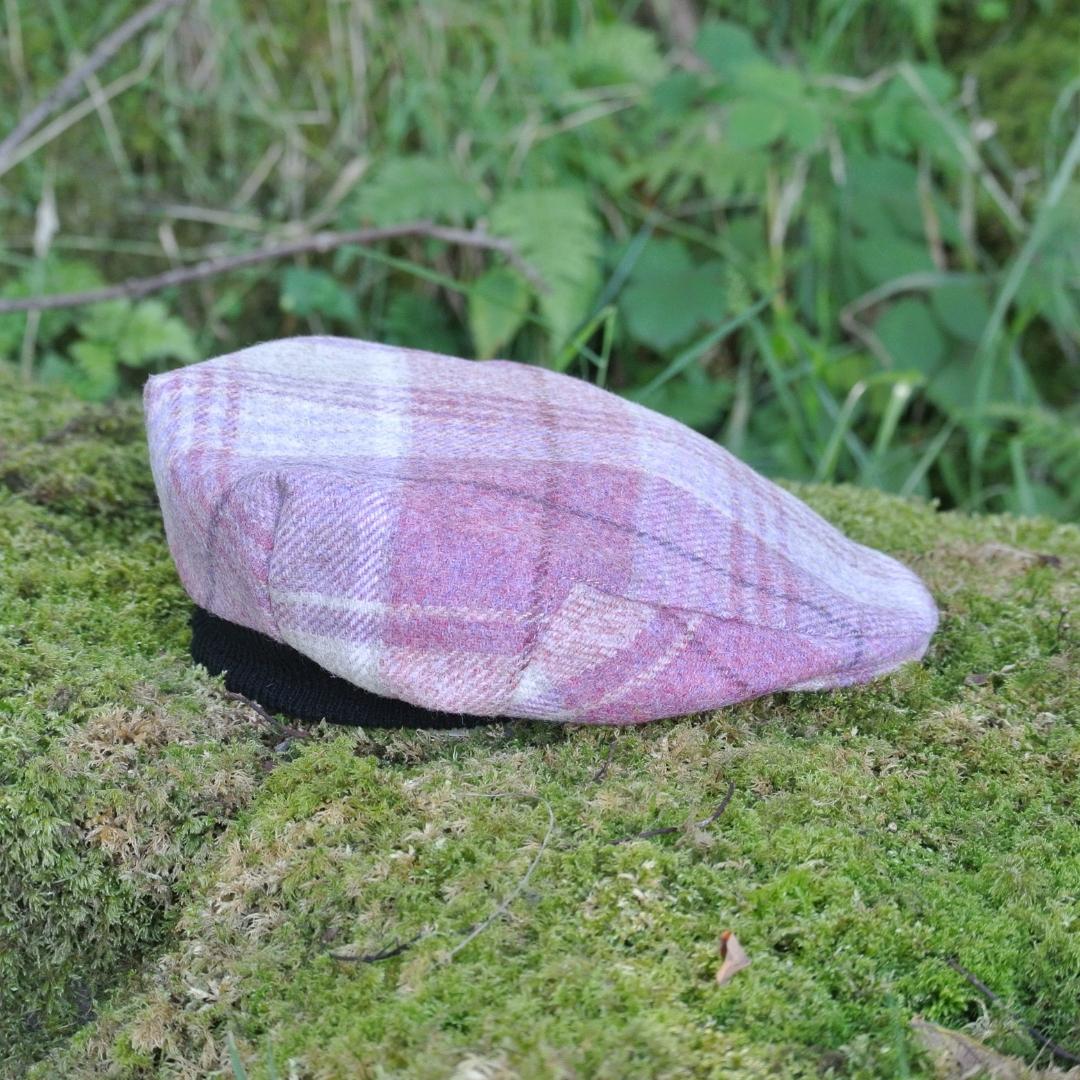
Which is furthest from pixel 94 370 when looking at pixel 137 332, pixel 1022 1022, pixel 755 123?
pixel 1022 1022

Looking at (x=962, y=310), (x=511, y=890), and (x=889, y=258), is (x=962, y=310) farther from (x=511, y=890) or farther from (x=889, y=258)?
(x=511, y=890)

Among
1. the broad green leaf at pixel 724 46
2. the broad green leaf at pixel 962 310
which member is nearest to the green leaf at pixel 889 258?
the broad green leaf at pixel 962 310

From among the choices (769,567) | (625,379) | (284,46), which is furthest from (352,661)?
(284,46)

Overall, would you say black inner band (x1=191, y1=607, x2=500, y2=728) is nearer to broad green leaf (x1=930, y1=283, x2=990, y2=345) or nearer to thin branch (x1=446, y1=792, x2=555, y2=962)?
thin branch (x1=446, y1=792, x2=555, y2=962)

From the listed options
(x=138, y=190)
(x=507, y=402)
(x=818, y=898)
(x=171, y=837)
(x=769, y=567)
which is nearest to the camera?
(x=818, y=898)

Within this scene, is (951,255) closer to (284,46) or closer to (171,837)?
(284,46)

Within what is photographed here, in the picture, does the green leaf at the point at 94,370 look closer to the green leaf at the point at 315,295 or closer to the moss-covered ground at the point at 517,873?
the green leaf at the point at 315,295
